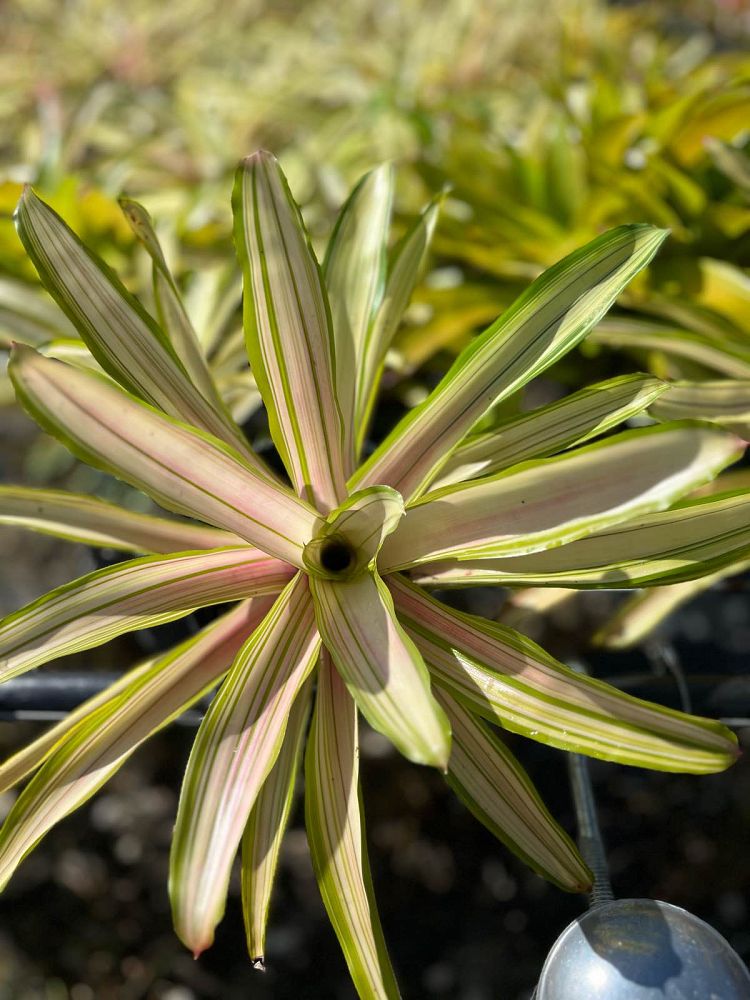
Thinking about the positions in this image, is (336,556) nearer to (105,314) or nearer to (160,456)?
(160,456)

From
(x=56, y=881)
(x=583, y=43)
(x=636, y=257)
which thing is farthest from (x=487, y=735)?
(x=583, y=43)

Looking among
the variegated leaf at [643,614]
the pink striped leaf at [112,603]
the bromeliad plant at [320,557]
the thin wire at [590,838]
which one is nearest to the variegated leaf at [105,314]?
the bromeliad plant at [320,557]

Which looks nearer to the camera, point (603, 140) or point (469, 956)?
point (603, 140)

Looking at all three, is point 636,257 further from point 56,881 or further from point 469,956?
point 56,881

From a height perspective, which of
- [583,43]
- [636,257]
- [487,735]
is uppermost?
[583,43]

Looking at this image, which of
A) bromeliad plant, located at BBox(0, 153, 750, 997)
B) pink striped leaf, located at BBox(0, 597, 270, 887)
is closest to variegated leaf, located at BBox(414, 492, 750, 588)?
bromeliad plant, located at BBox(0, 153, 750, 997)

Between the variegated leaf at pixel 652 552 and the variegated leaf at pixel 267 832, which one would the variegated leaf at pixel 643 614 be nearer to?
the variegated leaf at pixel 652 552

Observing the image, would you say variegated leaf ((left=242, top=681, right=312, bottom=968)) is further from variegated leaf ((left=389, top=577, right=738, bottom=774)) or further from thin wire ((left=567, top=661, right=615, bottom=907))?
thin wire ((left=567, top=661, right=615, bottom=907))
